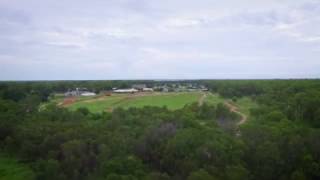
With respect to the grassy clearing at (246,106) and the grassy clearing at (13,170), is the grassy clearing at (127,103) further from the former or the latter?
the grassy clearing at (13,170)

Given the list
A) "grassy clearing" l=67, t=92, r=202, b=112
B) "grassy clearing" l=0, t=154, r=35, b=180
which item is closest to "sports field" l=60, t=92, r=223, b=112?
"grassy clearing" l=67, t=92, r=202, b=112

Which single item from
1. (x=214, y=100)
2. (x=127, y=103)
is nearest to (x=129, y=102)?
(x=127, y=103)

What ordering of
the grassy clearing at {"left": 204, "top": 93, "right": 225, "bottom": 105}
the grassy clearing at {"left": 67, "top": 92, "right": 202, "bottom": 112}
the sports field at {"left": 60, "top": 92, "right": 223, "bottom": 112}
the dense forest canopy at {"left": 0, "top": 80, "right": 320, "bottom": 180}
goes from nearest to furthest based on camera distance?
1. the dense forest canopy at {"left": 0, "top": 80, "right": 320, "bottom": 180}
2. the grassy clearing at {"left": 67, "top": 92, "right": 202, "bottom": 112}
3. the sports field at {"left": 60, "top": 92, "right": 223, "bottom": 112}
4. the grassy clearing at {"left": 204, "top": 93, "right": 225, "bottom": 105}

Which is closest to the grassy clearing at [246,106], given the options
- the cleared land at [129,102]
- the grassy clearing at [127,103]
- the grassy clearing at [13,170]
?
the cleared land at [129,102]

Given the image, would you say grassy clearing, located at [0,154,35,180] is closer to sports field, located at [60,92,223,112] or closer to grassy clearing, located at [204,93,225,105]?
sports field, located at [60,92,223,112]

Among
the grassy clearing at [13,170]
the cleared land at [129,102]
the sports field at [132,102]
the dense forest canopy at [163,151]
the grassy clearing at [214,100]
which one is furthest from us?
the grassy clearing at [214,100]

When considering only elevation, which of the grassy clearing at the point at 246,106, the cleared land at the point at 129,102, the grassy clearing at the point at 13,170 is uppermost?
the cleared land at the point at 129,102

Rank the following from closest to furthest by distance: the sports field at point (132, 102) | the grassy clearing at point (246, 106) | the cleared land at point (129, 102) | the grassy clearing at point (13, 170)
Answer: the grassy clearing at point (13, 170)
the grassy clearing at point (246, 106)
the sports field at point (132, 102)
the cleared land at point (129, 102)

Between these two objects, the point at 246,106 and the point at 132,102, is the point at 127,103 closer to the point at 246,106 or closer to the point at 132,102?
the point at 132,102

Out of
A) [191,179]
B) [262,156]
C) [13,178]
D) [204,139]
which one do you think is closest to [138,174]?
[191,179]

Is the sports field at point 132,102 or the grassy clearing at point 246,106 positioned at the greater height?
→ the sports field at point 132,102
